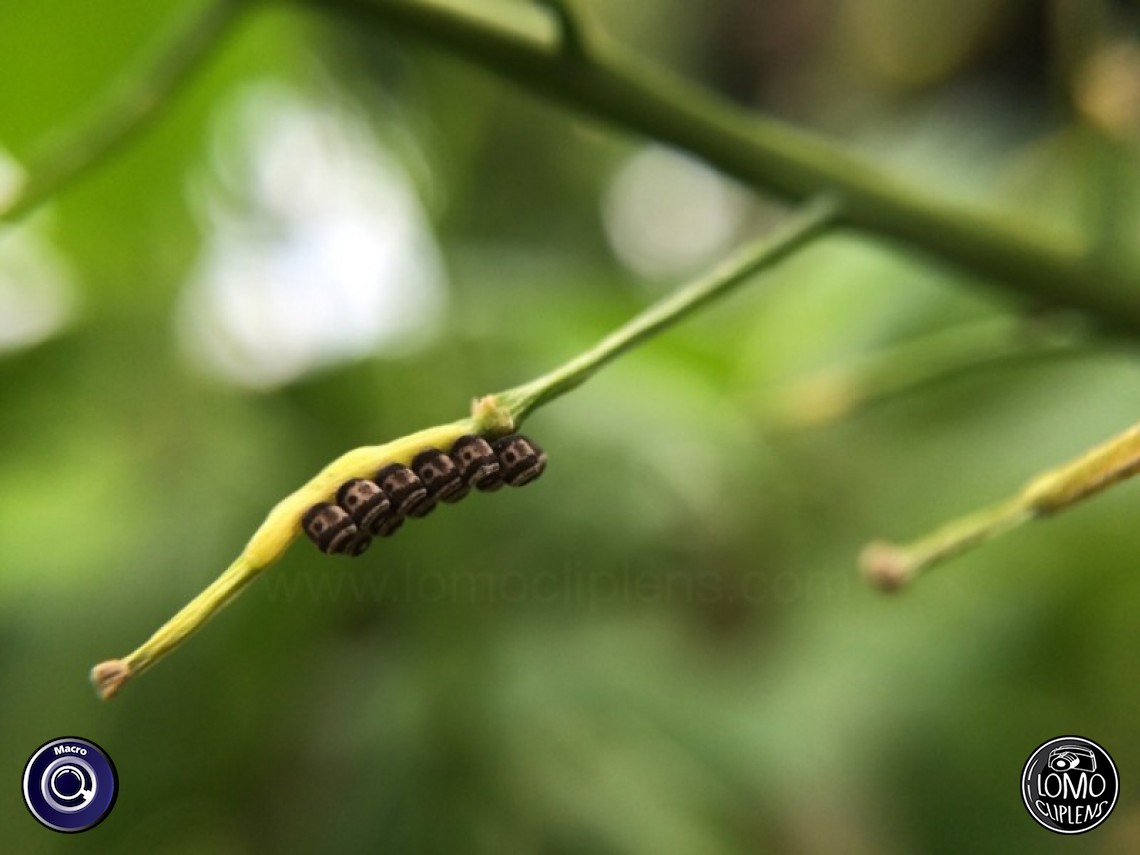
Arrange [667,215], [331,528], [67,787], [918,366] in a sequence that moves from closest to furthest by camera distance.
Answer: [331,528]
[67,787]
[918,366]
[667,215]

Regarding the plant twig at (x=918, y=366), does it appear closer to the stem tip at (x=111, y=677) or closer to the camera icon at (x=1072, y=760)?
the camera icon at (x=1072, y=760)

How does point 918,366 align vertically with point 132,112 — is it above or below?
below

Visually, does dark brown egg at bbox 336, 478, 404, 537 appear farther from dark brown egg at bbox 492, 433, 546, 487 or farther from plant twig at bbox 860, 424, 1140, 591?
plant twig at bbox 860, 424, 1140, 591

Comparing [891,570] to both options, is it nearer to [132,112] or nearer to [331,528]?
[331,528]

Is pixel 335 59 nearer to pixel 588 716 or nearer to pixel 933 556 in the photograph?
pixel 588 716

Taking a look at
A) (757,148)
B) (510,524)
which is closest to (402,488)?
(757,148)

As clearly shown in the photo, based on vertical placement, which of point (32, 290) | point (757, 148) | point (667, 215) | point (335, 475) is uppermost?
point (667, 215)

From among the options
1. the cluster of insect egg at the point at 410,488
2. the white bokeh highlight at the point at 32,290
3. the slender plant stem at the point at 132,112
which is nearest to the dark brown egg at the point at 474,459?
the cluster of insect egg at the point at 410,488
